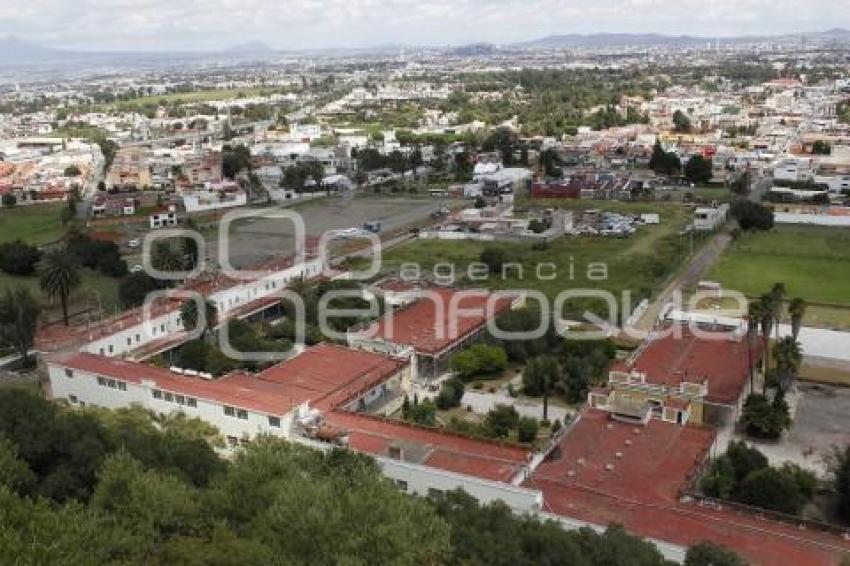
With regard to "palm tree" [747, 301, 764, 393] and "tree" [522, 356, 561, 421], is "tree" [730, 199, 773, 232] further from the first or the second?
"tree" [522, 356, 561, 421]

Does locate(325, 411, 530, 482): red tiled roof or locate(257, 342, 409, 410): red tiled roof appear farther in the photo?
locate(257, 342, 409, 410): red tiled roof

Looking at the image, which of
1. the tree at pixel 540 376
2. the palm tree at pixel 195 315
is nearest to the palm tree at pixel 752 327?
the tree at pixel 540 376

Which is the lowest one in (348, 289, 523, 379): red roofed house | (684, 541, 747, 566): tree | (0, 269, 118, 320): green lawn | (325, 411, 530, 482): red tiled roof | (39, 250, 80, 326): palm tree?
(0, 269, 118, 320): green lawn

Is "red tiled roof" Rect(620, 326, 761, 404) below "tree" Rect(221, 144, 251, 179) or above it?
below

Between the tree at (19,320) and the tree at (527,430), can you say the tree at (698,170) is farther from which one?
the tree at (19,320)

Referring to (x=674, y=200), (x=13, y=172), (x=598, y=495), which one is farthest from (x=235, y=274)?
(x=13, y=172)

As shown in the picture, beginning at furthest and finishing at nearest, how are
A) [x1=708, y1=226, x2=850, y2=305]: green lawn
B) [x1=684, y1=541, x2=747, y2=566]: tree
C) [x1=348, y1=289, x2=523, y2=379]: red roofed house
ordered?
[x1=708, y1=226, x2=850, y2=305]: green lawn → [x1=348, y1=289, x2=523, y2=379]: red roofed house → [x1=684, y1=541, x2=747, y2=566]: tree

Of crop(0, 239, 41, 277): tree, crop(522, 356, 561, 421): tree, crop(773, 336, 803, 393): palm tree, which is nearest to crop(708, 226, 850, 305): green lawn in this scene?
crop(773, 336, 803, 393): palm tree
